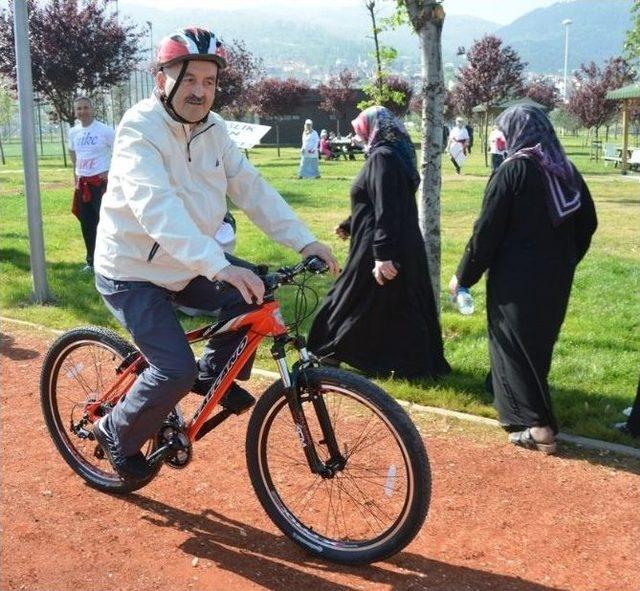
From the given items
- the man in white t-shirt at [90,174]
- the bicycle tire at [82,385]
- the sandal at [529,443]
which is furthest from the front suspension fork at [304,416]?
the man in white t-shirt at [90,174]

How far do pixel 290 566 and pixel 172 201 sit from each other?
1.64 metres

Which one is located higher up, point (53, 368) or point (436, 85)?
point (436, 85)

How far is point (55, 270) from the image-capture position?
32.3 ft

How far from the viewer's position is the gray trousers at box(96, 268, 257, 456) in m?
3.39

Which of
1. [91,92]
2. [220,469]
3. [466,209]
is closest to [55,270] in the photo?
[220,469]

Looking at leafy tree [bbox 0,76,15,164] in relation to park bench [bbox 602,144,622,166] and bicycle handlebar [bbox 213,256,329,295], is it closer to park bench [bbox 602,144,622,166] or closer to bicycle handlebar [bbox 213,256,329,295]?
park bench [bbox 602,144,622,166]

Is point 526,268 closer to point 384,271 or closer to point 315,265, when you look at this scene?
point 384,271

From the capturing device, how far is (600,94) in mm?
37656

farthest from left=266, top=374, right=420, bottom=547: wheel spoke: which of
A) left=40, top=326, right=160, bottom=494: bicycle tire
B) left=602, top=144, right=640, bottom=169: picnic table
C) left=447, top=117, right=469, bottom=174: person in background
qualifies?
left=602, top=144, right=640, bottom=169: picnic table

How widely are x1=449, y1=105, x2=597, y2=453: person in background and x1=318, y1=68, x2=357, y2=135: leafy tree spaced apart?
43.3m

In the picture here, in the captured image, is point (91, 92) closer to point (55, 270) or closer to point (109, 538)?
point (55, 270)

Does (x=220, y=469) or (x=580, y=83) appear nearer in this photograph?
(x=220, y=469)

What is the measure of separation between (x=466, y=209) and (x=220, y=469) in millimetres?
12751

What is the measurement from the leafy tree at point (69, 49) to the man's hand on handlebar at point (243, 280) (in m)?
24.4
